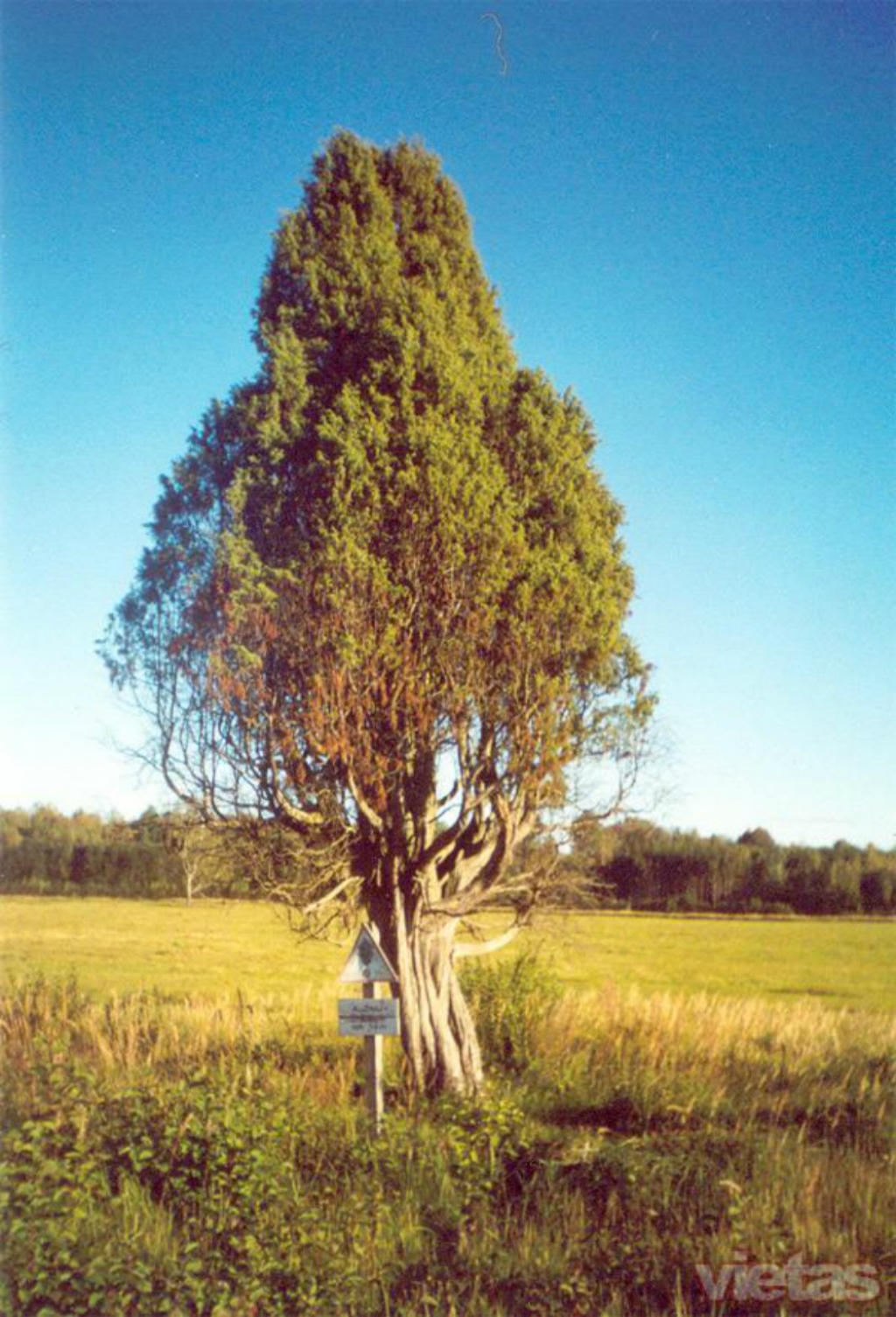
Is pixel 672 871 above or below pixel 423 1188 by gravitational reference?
below

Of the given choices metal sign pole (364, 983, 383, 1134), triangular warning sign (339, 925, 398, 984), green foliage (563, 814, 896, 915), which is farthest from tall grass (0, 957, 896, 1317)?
green foliage (563, 814, 896, 915)

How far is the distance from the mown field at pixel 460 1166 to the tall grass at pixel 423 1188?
25 millimetres

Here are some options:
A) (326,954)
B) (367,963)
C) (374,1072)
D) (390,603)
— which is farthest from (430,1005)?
(326,954)

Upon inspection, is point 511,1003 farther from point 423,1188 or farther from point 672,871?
point 672,871

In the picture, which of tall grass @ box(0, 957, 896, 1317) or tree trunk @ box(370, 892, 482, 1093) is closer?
tall grass @ box(0, 957, 896, 1317)

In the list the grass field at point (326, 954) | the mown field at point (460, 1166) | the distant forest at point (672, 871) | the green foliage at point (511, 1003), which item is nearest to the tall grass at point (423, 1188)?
the mown field at point (460, 1166)

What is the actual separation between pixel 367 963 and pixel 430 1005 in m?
2.06

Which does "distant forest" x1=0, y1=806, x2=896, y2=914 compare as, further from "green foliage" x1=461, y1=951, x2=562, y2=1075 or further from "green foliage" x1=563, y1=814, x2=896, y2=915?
"green foliage" x1=461, y1=951, x2=562, y2=1075

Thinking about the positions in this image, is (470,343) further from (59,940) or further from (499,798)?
(59,940)

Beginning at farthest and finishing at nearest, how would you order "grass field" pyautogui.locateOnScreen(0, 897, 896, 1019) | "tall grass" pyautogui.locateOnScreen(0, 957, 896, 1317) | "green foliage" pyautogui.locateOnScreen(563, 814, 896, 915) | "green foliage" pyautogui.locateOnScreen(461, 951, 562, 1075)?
"green foliage" pyautogui.locateOnScreen(563, 814, 896, 915)
"grass field" pyautogui.locateOnScreen(0, 897, 896, 1019)
"green foliage" pyautogui.locateOnScreen(461, 951, 562, 1075)
"tall grass" pyautogui.locateOnScreen(0, 957, 896, 1317)

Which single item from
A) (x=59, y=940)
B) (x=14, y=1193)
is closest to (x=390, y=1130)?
(x=14, y=1193)

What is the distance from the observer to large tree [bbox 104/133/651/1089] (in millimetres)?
9289

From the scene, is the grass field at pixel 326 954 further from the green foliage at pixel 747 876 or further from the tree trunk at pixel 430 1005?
the green foliage at pixel 747 876

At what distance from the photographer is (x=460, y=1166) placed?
7.13 m
